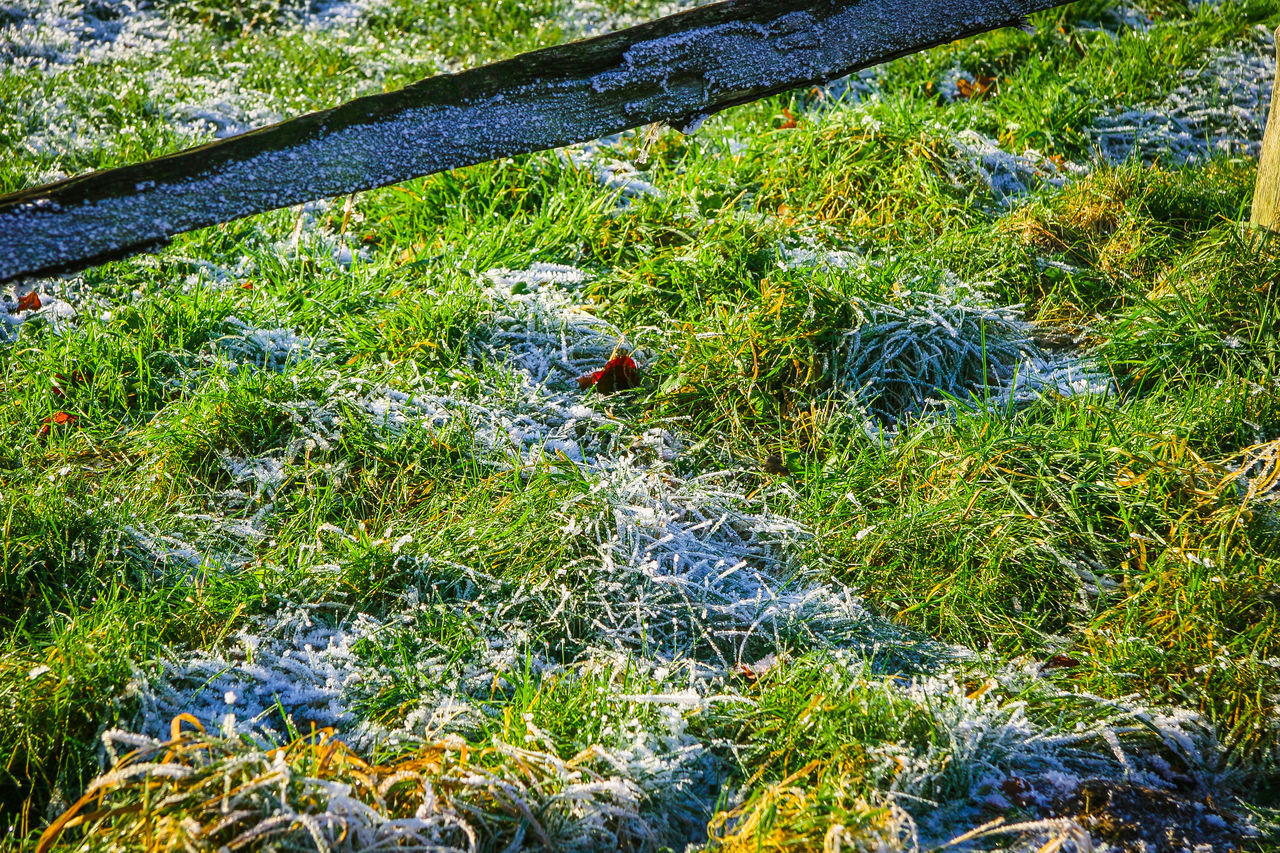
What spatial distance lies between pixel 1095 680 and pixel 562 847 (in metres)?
1.36

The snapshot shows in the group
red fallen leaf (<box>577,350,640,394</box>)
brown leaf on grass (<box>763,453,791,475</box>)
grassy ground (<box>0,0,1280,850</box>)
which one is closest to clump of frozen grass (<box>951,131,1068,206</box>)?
grassy ground (<box>0,0,1280,850</box>)

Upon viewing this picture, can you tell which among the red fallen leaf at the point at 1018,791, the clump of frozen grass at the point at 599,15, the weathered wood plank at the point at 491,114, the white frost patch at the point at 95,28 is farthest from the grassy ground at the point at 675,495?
the clump of frozen grass at the point at 599,15

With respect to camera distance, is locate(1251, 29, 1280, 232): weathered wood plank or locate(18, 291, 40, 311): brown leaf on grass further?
locate(18, 291, 40, 311): brown leaf on grass

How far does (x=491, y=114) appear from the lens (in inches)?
76.6

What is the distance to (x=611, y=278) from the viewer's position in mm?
3352

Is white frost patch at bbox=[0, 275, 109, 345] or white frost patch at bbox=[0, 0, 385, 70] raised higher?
white frost patch at bbox=[0, 0, 385, 70]

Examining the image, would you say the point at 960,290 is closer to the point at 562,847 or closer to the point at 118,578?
the point at 562,847

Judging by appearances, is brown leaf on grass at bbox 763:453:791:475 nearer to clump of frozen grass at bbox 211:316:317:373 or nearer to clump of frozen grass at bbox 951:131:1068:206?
clump of frozen grass at bbox 211:316:317:373

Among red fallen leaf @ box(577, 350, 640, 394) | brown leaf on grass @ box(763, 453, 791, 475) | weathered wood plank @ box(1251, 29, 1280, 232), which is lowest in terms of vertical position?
brown leaf on grass @ box(763, 453, 791, 475)

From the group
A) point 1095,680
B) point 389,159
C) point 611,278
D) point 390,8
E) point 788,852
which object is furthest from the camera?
point 390,8

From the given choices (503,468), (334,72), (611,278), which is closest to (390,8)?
(334,72)

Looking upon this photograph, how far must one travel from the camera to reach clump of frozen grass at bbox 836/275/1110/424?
2.88 m

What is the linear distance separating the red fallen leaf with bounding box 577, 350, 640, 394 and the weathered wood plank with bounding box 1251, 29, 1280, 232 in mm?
2415

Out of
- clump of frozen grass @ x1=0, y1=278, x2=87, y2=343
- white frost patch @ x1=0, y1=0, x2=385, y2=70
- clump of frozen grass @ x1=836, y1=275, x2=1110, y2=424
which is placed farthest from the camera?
white frost patch @ x1=0, y1=0, x2=385, y2=70
